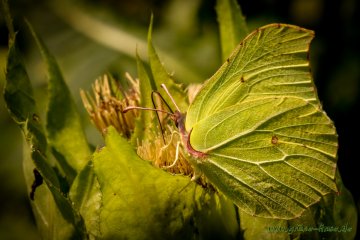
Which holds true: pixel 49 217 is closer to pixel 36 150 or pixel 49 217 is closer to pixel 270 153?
pixel 36 150

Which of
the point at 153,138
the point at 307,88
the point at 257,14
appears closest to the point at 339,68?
the point at 257,14

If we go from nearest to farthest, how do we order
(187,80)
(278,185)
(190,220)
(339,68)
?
1. (190,220)
2. (278,185)
3. (339,68)
4. (187,80)

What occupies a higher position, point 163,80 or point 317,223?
point 163,80

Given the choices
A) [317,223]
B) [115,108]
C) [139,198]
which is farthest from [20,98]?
[317,223]

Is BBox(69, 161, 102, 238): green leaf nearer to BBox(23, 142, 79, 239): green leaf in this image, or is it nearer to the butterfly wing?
BBox(23, 142, 79, 239): green leaf

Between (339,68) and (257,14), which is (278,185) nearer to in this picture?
(339,68)

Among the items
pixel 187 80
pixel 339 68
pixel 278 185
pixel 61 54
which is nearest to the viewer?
pixel 278 185

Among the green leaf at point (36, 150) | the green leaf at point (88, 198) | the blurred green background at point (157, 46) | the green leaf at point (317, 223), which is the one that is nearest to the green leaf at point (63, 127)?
the green leaf at point (36, 150)
